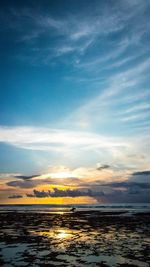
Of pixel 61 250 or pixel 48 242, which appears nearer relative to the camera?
pixel 61 250

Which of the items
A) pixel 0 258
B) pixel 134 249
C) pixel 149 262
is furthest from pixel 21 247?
pixel 149 262

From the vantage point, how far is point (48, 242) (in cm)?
2305

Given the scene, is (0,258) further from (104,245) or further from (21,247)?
(104,245)

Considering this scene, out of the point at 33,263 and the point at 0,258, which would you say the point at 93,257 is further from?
the point at 0,258

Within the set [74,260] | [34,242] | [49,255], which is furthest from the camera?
[34,242]

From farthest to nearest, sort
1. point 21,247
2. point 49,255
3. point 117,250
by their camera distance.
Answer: point 21,247
point 117,250
point 49,255

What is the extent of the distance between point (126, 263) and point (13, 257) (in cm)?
616

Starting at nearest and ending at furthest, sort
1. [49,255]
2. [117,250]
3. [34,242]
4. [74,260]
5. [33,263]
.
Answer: [33,263] < [74,260] < [49,255] < [117,250] < [34,242]

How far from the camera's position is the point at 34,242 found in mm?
22984

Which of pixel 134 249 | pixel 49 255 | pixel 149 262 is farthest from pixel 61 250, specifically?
pixel 149 262

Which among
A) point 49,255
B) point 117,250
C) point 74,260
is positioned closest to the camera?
point 74,260

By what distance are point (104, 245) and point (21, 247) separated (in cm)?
577

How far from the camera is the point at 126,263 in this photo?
15.2 metres

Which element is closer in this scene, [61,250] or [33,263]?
[33,263]
